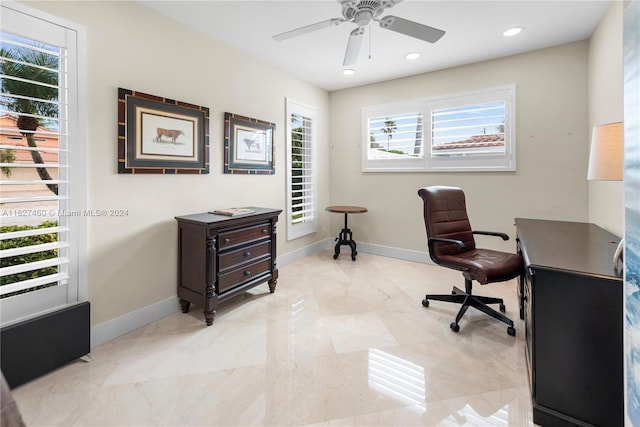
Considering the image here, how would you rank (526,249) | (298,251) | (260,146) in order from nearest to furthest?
(526,249), (260,146), (298,251)

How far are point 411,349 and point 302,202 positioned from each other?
2750mm

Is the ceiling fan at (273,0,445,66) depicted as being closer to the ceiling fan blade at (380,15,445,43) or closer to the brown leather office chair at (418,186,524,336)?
the ceiling fan blade at (380,15,445,43)

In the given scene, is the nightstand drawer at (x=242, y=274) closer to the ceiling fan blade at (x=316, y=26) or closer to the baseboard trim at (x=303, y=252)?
the baseboard trim at (x=303, y=252)

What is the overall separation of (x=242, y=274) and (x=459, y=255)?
199cm

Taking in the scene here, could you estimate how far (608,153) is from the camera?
157 centimetres

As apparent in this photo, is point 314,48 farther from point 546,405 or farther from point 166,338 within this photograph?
point 546,405

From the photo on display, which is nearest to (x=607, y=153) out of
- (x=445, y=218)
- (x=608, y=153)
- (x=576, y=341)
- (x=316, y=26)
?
(x=608, y=153)

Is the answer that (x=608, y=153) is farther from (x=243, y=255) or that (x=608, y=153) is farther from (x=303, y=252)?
(x=303, y=252)

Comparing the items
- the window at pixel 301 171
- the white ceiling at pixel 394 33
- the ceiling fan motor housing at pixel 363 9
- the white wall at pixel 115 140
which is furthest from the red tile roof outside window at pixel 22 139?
the window at pixel 301 171

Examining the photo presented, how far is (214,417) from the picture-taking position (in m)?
1.50

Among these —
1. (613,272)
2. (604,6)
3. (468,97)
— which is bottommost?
(613,272)

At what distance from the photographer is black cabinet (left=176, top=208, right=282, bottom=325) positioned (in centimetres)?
245

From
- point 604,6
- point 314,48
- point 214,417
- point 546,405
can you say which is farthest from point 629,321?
point 314,48

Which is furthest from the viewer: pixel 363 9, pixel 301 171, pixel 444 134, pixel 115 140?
pixel 301 171
